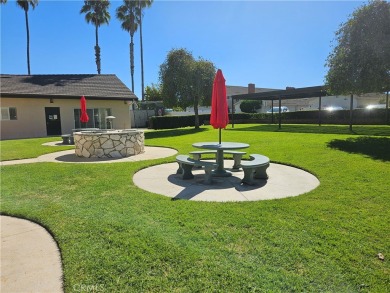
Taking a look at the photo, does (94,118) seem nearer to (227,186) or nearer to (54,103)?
(54,103)

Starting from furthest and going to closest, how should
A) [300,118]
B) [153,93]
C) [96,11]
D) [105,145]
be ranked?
[153,93] < [96,11] < [300,118] < [105,145]

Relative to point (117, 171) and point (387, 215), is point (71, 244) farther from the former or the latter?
point (387, 215)

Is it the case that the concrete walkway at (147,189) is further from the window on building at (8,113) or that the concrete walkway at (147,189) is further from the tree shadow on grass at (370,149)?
the window on building at (8,113)

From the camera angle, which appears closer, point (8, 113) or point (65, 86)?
point (8, 113)

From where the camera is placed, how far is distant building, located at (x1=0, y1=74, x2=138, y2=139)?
18.0 m

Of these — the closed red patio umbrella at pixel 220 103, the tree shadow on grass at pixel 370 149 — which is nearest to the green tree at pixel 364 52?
the tree shadow on grass at pixel 370 149

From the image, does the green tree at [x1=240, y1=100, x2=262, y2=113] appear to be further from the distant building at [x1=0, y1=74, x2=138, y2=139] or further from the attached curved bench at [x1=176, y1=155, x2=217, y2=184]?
the attached curved bench at [x1=176, y1=155, x2=217, y2=184]

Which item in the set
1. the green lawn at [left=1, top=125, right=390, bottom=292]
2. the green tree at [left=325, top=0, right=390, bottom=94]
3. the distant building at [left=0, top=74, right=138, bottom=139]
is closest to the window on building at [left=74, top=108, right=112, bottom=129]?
the distant building at [left=0, top=74, right=138, bottom=139]

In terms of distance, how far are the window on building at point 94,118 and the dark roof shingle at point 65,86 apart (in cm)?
114

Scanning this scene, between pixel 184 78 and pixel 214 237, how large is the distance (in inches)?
714

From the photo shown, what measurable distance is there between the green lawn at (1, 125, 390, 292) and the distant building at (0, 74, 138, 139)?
1489 cm

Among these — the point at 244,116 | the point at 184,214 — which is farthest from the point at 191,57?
the point at 184,214

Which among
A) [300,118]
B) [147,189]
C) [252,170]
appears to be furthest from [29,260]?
[300,118]

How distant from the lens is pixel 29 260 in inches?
113
